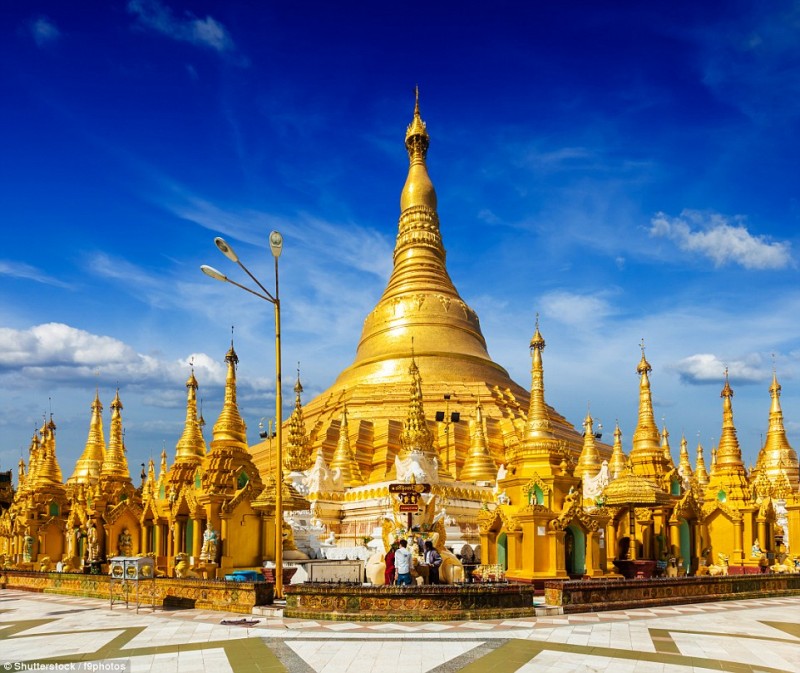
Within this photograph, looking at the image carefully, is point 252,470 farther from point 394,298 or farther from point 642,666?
point 394,298

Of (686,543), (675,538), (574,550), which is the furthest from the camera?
(686,543)

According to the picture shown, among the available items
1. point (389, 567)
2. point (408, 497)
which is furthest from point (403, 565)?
point (408, 497)

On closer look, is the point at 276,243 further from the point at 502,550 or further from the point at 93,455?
the point at 93,455

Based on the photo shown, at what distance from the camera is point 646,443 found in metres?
34.8

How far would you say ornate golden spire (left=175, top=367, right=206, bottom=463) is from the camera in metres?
35.5

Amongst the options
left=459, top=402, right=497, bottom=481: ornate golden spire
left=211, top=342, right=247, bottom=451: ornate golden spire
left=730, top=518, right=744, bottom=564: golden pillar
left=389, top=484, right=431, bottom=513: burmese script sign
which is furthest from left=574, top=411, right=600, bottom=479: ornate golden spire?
Result: left=389, top=484, right=431, bottom=513: burmese script sign

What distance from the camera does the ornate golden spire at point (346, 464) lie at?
4103 cm

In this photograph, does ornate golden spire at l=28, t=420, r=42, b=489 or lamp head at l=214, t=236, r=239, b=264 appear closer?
lamp head at l=214, t=236, r=239, b=264

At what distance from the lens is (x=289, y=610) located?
52.4 feet

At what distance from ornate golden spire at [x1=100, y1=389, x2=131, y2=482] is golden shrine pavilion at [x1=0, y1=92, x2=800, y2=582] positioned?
119mm

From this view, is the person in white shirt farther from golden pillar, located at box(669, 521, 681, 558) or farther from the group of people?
golden pillar, located at box(669, 521, 681, 558)

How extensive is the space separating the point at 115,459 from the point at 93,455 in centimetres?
601

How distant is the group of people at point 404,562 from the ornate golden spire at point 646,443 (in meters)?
17.5

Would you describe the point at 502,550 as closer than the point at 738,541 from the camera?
Yes
